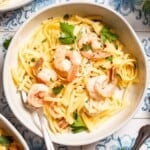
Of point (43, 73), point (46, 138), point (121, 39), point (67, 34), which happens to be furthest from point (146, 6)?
point (46, 138)

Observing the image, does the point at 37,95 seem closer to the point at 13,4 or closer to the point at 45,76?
→ the point at 45,76

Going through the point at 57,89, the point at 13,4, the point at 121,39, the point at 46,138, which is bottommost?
the point at 46,138

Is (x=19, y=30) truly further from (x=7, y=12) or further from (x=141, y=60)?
(x=141, y=60)

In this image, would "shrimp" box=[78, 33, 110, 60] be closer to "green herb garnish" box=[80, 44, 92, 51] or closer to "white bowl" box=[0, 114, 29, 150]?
"green herb garnish" box=[80, 44, 92, 51]

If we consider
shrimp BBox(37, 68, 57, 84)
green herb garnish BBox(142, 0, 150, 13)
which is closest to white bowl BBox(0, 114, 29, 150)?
shrimp BBox(37, 68, 57, 84)

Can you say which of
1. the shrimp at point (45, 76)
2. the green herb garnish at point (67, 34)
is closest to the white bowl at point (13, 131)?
the shrimp at point (45, 76)

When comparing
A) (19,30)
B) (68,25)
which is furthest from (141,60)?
(19,30)
